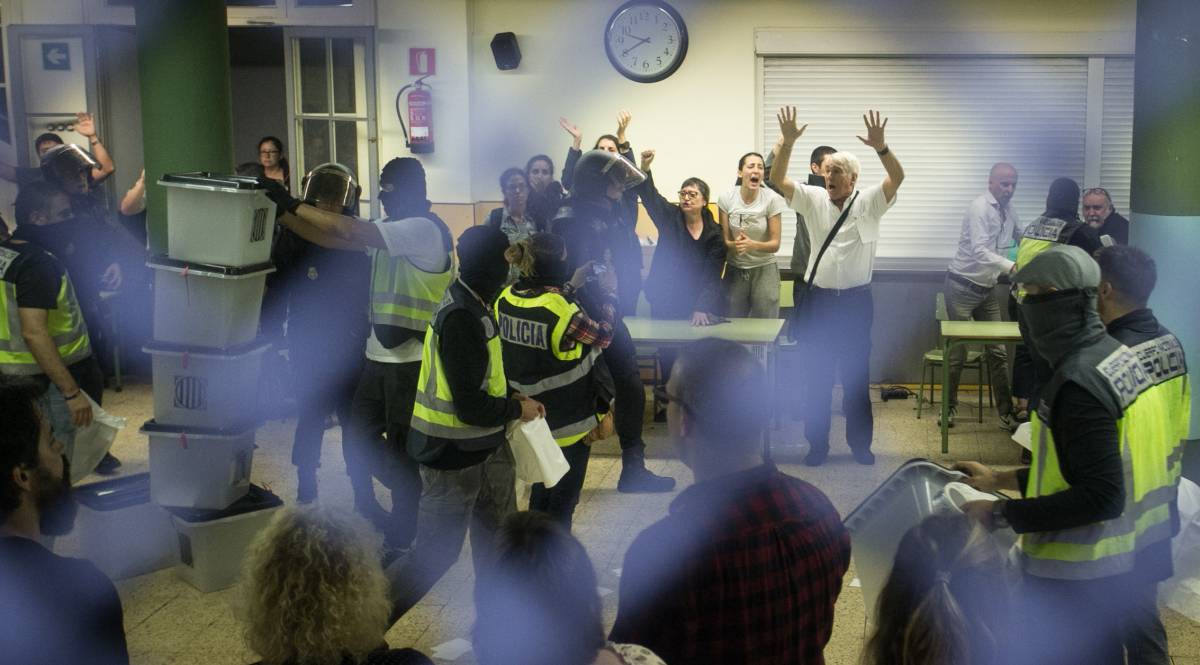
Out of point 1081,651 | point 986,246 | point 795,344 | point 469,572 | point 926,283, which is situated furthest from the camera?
point 926,283

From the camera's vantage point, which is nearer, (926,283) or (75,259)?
(75,259)

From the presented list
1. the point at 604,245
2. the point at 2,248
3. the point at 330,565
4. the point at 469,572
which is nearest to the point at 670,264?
the point at 604,245

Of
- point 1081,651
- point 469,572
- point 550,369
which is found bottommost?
point 469,572

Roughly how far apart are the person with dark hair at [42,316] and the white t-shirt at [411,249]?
1.20m

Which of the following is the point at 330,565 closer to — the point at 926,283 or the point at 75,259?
the point at 75,259

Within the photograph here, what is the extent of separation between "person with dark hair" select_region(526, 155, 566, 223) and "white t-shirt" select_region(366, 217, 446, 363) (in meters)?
2.56

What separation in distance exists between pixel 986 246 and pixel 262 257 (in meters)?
5.32

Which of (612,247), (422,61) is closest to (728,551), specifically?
(612,247)

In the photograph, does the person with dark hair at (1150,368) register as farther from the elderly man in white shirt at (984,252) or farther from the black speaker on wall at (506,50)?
the black speaker on wall at (506,50)

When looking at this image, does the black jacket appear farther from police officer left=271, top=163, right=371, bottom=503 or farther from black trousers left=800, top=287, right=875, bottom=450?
police officer left=271, top=163, right=371, bottom=503

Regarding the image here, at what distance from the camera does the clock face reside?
9555 mm

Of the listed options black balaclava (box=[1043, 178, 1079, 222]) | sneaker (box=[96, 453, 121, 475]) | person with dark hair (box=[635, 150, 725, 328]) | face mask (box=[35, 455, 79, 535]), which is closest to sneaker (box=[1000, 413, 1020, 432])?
black balaclava (box=[1043, 178, 1079, 222])

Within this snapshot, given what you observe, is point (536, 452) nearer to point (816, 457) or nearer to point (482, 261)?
point (482, 261)

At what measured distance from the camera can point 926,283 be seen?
950 centimetres
